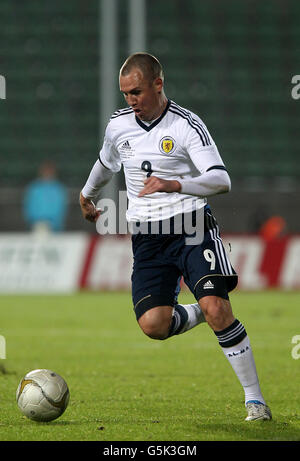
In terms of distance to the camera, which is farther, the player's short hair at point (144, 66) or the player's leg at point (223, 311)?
the player's short hair at point (144, 66)

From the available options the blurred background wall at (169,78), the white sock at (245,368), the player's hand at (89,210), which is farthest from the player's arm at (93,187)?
the blurred background wall at (169,78)

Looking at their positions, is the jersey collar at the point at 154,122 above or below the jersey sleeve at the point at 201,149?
above

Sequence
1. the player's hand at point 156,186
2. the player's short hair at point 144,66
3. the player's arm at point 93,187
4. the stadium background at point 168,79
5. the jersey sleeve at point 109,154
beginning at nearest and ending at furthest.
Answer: the player's hand at point 156,186, the player's short hair at point 144,66, the jersey sleeve at point 109,154, the player's arm at point 93,187, the stadium background at point 168,79

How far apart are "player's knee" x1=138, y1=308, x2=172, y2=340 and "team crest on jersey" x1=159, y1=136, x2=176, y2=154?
39.1 inches

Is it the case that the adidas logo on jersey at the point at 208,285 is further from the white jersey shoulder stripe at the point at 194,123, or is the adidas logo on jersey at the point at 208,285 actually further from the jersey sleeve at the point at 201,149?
the white jersey shoulder stripe at the point at 194,123

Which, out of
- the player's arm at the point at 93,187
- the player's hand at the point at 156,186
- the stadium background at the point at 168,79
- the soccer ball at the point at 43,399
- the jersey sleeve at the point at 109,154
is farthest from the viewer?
the stadium background at the point at 168,79

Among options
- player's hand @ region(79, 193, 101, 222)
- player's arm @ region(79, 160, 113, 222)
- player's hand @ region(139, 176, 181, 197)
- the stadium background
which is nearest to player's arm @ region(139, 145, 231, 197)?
player's hand @ region(139, 176, 181, 197)

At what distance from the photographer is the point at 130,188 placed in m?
6.01

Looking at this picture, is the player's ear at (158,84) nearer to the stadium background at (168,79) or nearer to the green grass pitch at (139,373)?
the green grass pitch at (139,373)

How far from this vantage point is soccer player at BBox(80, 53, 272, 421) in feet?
18.0

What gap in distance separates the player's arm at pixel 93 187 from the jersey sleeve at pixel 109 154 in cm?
5

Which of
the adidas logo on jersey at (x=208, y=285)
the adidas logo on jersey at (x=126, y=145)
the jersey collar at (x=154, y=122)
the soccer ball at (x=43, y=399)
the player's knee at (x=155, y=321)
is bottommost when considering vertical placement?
the soccer ball at (x=43, y=399)

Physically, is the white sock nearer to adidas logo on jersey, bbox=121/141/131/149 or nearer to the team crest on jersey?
the team crest on jersey

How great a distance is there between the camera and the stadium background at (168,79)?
901 inches
